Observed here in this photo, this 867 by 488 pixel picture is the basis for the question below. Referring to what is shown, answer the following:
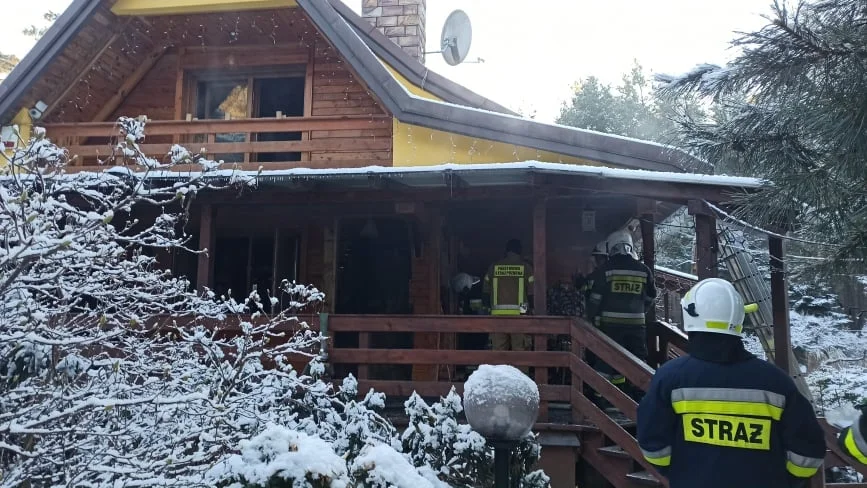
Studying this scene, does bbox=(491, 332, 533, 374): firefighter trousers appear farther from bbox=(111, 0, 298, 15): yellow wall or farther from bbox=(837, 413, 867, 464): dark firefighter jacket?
bbox=(111, 0, 298, 15): yellow wall

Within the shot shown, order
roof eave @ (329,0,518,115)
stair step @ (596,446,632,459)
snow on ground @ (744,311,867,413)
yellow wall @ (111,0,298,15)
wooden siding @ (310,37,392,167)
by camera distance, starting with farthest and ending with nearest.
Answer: snow on ground @ (744,311,867,413)
roof eave @ (329,0,518,115)
wooden siding @ (310,37,392,167)
yellow wall @ (111,0,298,15)
stair step @ (596,446,632,459)

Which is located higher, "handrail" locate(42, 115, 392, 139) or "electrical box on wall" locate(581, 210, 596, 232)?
"handrail" locate(42, 115, 392, 139)

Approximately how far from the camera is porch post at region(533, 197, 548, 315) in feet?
23.4

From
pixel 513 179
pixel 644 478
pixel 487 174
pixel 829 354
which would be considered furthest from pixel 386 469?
pixel 829 354

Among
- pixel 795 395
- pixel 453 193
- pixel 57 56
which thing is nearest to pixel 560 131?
Result: pixel 453 193

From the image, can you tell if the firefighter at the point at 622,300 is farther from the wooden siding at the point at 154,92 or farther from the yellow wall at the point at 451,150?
the wooden siding at the point at 154,92

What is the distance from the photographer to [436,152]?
8594 mm

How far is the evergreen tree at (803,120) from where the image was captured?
10.4ft

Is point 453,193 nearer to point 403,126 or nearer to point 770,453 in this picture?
point 403,126

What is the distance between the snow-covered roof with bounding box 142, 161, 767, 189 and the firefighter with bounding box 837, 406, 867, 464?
4.00m

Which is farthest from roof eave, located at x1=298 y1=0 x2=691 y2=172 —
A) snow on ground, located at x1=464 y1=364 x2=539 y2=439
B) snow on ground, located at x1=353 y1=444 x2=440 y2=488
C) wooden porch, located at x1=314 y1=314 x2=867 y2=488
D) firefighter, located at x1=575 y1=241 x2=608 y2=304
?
snow on ground, located at x1=353 y1=444 x2=440 y2=488

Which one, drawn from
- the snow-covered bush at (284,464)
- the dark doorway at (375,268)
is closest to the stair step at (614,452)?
the snow-covered bush at (284,464)

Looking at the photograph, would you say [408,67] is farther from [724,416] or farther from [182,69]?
[724,416]

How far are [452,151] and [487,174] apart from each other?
1554mm
